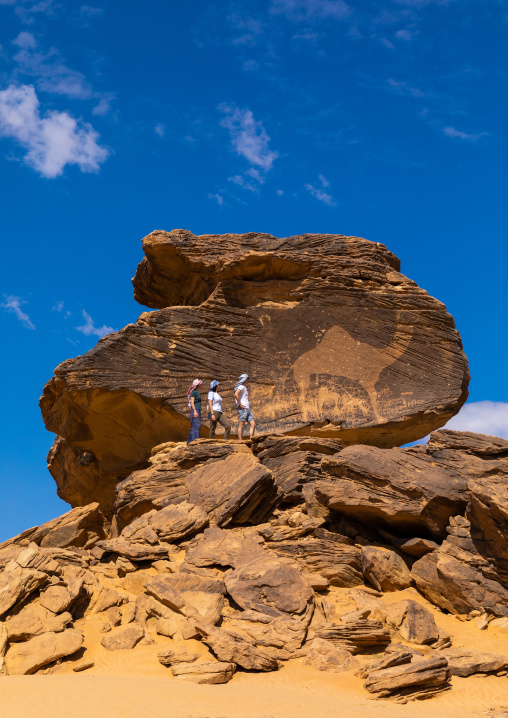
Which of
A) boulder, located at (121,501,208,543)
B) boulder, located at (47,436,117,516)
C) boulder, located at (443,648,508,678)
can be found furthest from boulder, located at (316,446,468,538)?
boulder, located at (47,436,117,516)

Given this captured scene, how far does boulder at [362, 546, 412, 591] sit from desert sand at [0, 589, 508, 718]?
102 inches

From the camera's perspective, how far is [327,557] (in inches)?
498

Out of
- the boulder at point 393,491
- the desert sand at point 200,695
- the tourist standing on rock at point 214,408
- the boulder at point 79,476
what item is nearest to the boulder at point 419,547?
the boulder at point 393,491

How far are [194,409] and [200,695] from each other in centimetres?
1017

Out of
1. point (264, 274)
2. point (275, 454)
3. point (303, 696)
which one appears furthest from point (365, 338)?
point (303, 696)

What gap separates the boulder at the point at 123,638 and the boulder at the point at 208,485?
3623mm

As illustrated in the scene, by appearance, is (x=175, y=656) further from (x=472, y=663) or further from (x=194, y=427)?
(x=194, y=427)

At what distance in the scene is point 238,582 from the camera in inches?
444

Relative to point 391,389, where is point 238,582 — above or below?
below

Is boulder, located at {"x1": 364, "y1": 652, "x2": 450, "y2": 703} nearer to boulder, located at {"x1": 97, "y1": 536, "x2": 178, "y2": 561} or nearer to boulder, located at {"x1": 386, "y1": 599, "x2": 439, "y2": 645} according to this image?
boulder, located at {"x1": 386, "y1": 599, "x2": 439, "y2": 645}

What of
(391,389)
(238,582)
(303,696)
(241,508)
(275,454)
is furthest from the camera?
(391,389)

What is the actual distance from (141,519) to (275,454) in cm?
381

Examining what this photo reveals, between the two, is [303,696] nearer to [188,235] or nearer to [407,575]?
[407,575]

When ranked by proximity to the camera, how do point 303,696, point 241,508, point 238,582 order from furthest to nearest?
point 241,508
point 238,582
point 303,696
